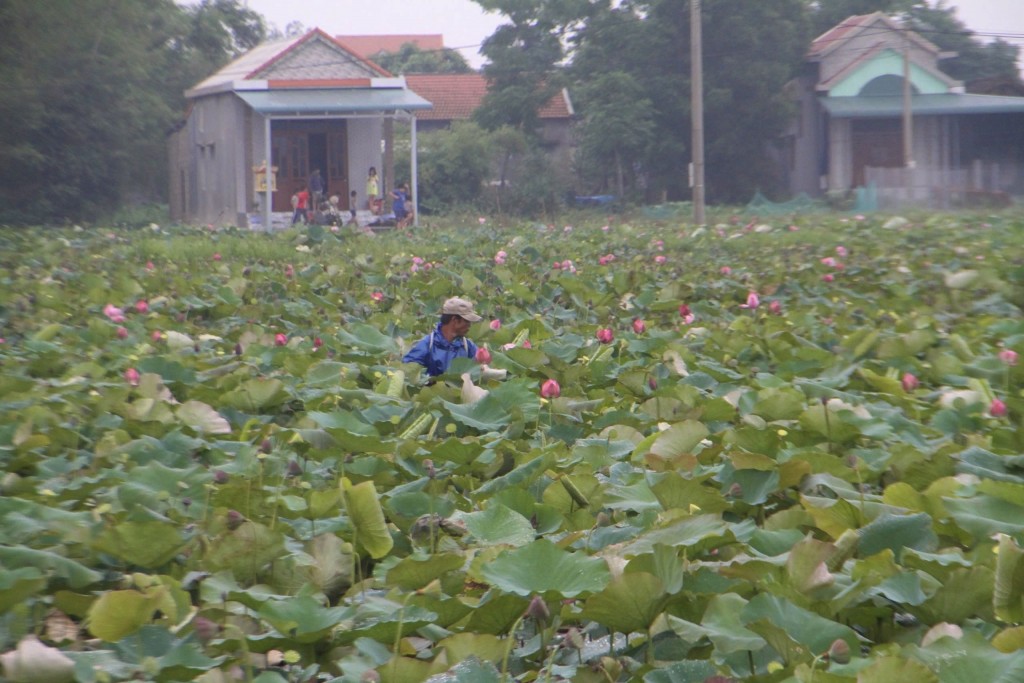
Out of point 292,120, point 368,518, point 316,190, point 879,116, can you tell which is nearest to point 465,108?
point 879,116

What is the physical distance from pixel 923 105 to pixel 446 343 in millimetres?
27518

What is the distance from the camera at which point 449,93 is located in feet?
127

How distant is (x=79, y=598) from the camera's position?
193 cm

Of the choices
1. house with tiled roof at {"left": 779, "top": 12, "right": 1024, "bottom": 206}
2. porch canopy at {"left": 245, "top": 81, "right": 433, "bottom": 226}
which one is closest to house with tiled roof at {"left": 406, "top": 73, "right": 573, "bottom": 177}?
house with tiled roof at {"left": 779, "top": 12, "right": 1024, "bottom": 206}

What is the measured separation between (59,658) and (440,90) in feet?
125

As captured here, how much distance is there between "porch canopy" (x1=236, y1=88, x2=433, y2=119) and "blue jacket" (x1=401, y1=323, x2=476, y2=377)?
A: 1707cm

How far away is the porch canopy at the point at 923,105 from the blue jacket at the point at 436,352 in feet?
85.7

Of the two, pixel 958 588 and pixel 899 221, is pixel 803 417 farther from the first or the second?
pixel 899 221

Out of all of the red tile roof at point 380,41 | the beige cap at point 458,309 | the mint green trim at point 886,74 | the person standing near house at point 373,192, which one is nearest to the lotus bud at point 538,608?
the beige cap at point 458,309

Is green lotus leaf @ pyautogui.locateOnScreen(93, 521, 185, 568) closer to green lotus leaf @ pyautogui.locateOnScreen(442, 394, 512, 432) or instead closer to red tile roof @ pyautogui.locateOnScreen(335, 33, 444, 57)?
green lotus leaf @ pyautogui.locateOnScreen(442, 394, 512, 432)

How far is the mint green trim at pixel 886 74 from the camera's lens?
99.1ft

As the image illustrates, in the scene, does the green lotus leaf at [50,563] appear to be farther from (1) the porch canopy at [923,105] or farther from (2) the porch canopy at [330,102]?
(1) the porch canopy at [923,105]

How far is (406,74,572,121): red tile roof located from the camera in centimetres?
3738

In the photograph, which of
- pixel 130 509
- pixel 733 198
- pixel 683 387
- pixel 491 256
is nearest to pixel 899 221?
pixel 491 256
